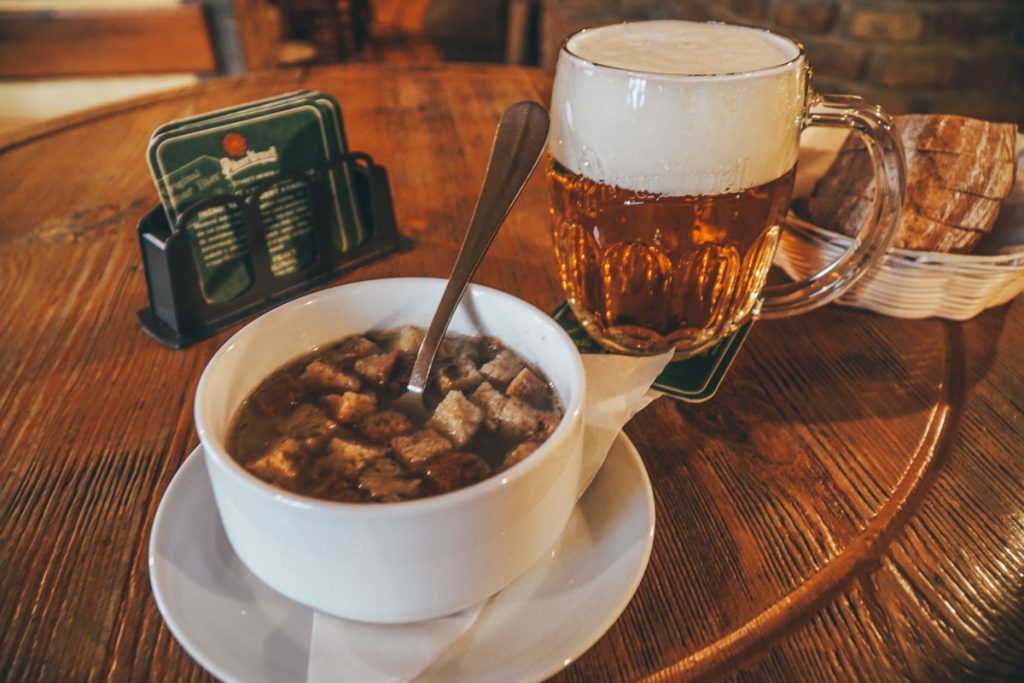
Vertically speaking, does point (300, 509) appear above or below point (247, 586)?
above

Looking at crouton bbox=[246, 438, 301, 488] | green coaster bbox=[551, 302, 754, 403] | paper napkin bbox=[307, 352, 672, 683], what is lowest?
green coaster bbox=[551, 302, 754, 403]

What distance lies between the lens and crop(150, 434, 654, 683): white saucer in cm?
51

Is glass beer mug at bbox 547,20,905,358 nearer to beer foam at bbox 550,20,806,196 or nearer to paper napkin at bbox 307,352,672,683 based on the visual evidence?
beer foam at bbox 550,20,806,196

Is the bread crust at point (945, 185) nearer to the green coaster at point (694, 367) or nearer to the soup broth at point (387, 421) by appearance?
the green coaster at point (694, 367)

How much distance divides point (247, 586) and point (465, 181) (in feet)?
Result: 3.06

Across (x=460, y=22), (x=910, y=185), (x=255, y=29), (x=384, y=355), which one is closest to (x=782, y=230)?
(x=910, y=185)

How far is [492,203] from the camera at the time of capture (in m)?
0.81

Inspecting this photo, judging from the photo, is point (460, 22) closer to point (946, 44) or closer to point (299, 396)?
point (946, 44)

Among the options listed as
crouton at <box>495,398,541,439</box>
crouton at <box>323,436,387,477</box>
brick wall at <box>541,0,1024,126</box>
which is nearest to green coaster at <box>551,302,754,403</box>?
crouton at <box>495,398,541,439</box>

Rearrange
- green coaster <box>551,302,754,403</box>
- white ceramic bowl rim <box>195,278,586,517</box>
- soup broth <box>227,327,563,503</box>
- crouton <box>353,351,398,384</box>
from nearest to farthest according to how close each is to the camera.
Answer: white ceramic bowl rim <box>195,278,586,517</box> → soup broth <box>227,327,563,503</box> → crouton <box>353,351,398,384</box> → green coaster <box>551,302,754,403</box>

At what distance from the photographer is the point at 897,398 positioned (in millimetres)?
830

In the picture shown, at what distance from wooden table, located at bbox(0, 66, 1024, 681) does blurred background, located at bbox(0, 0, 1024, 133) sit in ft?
5.54

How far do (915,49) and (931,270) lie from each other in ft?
6.55

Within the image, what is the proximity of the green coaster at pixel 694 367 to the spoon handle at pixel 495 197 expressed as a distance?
0.64 ft
